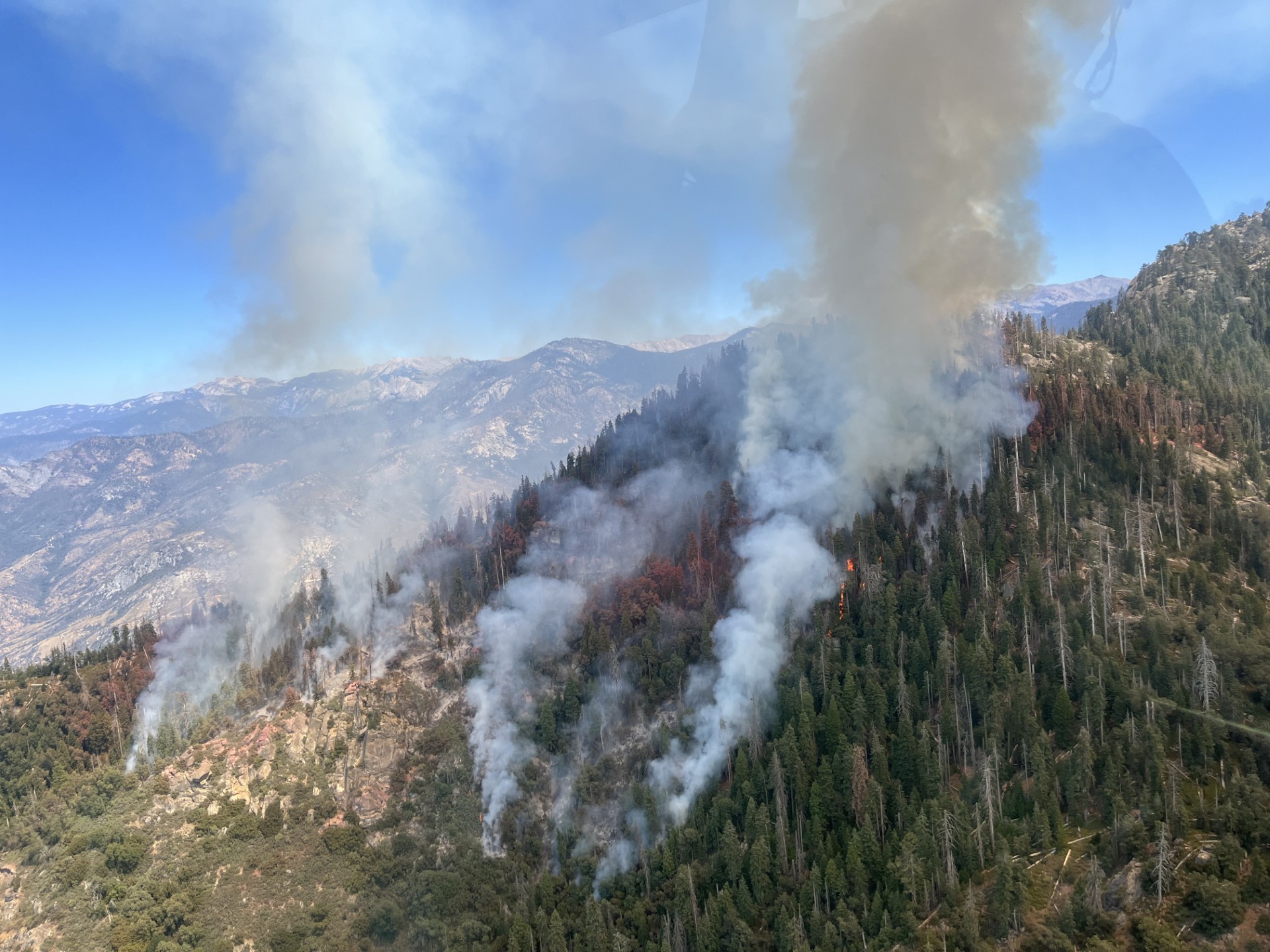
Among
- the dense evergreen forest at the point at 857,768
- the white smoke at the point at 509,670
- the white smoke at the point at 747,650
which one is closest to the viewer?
the dense evergreen forest at the point at 857,768

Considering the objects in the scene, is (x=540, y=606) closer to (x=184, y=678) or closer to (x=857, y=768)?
(x=857, y=768)

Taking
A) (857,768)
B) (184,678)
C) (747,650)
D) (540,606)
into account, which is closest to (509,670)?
(540,606)

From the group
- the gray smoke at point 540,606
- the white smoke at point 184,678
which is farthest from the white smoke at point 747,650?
the white smoke at point 184,678

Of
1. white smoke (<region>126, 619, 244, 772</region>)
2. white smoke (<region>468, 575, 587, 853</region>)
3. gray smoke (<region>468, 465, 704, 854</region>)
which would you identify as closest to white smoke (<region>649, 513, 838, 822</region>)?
gray smoke (<region>468, 465, 704, 854</region>)

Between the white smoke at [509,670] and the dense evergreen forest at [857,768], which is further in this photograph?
the white smoke at [509,670]

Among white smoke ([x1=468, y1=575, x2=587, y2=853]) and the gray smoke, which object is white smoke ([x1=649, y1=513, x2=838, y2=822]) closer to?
the gray smoke

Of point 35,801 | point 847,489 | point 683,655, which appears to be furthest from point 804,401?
point 35,801

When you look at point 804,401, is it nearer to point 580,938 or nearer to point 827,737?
point 827,737

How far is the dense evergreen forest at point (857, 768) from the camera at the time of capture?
71.9m

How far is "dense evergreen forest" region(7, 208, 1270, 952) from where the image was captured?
71.9 m

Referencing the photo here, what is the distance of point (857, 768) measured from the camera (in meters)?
89.4

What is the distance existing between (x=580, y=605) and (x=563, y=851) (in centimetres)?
5819

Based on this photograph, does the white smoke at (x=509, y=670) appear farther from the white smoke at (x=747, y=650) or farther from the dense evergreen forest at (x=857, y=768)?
the white smoke at (x=747, y=650)

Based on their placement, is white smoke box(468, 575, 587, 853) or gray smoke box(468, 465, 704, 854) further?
gray smoke box(468, 465, 704, 854)
